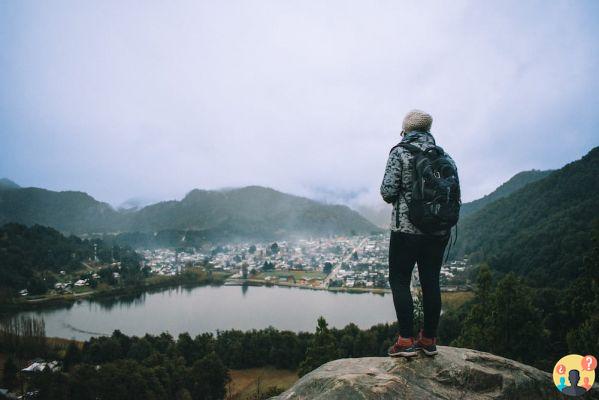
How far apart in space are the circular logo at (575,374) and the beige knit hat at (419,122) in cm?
214

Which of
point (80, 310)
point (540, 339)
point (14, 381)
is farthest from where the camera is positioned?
point (80, 310)

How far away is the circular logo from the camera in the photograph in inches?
103

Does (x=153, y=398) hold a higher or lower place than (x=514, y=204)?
lower

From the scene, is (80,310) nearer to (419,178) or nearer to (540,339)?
(540,339)

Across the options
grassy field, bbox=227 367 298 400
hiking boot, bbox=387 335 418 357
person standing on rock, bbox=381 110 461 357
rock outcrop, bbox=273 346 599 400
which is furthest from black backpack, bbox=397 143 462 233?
grassy field, bbox=227 367 298 400

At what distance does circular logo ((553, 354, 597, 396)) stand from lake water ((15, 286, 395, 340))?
47289mm

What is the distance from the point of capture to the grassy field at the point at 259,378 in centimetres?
3164

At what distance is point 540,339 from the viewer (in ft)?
58.9

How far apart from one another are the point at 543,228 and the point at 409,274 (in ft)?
294

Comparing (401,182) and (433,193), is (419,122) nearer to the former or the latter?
(401,182)

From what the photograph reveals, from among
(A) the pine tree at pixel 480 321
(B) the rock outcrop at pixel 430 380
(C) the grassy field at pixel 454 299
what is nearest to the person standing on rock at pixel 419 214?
(B) the rock outcrop at pixel 430 380

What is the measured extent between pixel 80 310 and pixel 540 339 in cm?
7356

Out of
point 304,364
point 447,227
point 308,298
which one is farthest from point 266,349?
point 447,227

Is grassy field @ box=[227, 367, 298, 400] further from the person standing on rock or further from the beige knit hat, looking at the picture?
the beige knit hat
